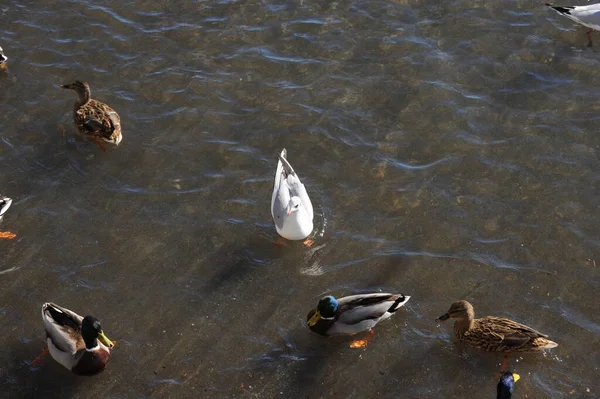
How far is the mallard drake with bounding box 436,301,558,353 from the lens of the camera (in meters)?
8.20

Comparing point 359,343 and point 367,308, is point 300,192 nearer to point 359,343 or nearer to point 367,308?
point 367,308

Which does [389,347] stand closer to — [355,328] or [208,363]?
[355,328]

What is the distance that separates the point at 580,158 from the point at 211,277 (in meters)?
5.62

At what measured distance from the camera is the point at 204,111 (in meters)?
11.6

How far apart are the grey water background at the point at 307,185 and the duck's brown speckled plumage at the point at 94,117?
1.01 feet

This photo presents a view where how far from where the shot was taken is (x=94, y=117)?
1088 centimetres

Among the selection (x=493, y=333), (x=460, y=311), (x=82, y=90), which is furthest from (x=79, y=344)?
(x=493, y=333)

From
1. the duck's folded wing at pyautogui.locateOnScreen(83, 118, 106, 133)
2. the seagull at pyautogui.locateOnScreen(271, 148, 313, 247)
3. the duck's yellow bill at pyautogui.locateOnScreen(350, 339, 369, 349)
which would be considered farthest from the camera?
the duck's folded wing at pyautogui.locateOnScreen(83, 118, 106, 133)

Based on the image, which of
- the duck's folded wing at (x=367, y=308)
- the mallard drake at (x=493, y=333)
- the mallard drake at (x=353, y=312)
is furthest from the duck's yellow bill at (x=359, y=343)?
the mallard drake at (x=493, y=333)

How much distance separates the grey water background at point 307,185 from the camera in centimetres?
844

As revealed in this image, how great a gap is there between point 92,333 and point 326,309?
2.65 m

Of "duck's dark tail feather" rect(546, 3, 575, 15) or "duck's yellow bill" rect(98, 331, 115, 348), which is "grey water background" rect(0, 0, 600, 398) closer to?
"duck's dark tail feather" rect(546, 3, 575, 15)

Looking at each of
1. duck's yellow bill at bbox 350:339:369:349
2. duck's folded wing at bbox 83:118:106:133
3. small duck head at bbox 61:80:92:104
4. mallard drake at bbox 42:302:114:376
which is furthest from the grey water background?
small duck head at bbox 61:80:92:104

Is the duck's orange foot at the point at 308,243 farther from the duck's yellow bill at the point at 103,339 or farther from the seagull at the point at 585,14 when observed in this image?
the seagull at the point at 585,14
